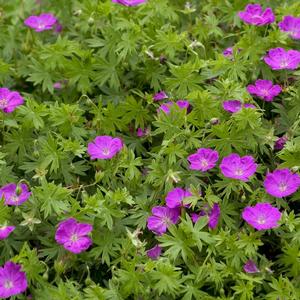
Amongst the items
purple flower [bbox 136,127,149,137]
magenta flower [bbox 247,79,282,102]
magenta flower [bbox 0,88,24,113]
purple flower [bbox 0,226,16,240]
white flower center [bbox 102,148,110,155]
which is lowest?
purple flower [bbox 136,127,149,137]

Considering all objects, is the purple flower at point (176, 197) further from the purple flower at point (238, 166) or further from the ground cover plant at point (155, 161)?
the purple flower at point (238, 166)

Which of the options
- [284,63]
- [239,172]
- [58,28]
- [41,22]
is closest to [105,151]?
[239,172]

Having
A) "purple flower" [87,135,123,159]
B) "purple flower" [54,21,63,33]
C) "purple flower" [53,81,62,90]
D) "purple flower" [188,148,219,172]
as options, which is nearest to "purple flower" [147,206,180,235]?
"purple flower" [188,148,219,172]

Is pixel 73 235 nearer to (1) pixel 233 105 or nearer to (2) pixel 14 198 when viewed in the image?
(2) pixel 14 198

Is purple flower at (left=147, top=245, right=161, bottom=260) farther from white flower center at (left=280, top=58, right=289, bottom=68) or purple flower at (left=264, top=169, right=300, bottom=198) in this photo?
white flower center at (left=280, top=58, right=289, bottom=68)

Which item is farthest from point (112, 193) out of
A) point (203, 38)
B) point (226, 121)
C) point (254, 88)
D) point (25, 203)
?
point (203, 38)

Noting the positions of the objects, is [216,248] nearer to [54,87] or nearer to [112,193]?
[112,193]
